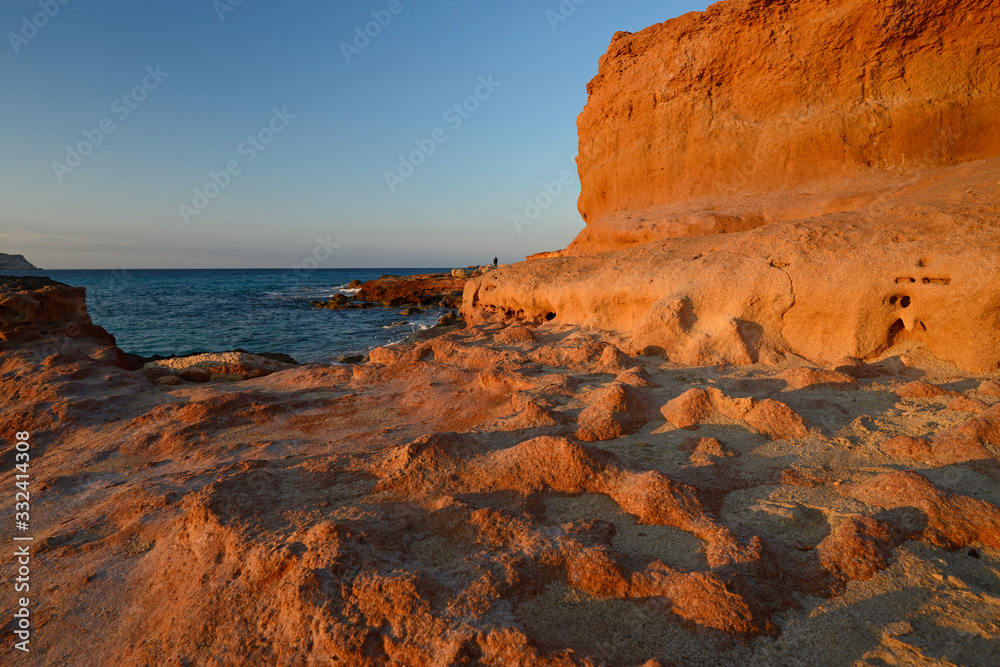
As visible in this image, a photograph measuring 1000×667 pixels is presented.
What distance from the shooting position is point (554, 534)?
2145 millimetres

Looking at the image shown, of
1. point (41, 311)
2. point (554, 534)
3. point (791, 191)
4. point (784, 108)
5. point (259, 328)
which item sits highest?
point (784, 108)

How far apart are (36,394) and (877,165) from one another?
35.7 ft

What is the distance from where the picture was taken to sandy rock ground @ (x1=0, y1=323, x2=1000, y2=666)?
1.64 meters

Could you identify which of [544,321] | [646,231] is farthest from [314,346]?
[646,231]

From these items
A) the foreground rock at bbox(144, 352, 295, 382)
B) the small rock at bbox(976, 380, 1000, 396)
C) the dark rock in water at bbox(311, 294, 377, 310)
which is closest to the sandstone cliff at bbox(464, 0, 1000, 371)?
the small rock at bbox(976, 380, 1000, 396)

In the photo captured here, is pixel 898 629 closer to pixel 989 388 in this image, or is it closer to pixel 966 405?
pixel 966 405

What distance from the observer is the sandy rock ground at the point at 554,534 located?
1638mm

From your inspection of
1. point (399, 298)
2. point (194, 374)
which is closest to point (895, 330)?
point (194, 374)

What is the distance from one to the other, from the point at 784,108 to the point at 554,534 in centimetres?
807

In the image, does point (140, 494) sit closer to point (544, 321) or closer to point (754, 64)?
point (544, 321)

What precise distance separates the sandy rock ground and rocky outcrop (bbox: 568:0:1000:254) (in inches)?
163

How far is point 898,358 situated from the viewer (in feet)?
14.0

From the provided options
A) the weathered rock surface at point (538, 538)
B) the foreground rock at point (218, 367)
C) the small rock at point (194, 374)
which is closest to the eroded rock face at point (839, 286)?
the weathered rock surface at point (538, 538)

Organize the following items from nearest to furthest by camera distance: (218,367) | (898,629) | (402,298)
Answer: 1. (898,629)
2. (218,367)
3. (402,298)
